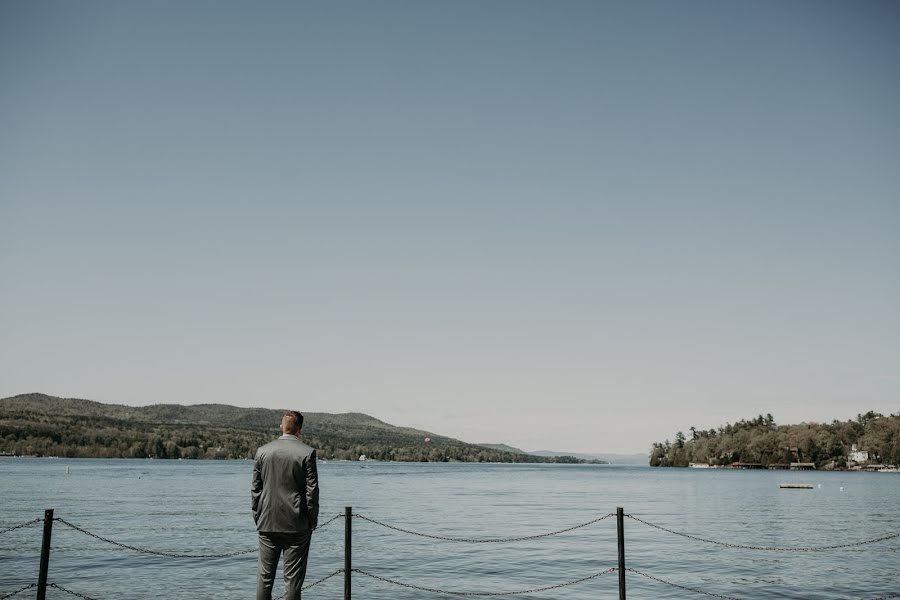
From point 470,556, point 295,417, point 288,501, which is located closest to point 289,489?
point 288,501

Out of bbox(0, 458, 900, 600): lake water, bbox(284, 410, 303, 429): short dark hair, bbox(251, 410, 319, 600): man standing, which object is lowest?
bbox(0, 458, 900, 600): lake water

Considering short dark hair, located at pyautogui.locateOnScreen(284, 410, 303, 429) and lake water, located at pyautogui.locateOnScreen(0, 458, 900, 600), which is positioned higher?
short dark hair, located at pyautogui.locateOnScreen(284, 410, 303, 429)

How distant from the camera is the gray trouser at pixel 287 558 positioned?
1054 centimetres

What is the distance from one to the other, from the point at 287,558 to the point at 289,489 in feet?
3.23

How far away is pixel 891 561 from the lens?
99.5 feet

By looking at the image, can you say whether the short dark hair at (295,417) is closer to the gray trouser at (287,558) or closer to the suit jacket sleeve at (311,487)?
the suit jacket sleeve at (311,487)

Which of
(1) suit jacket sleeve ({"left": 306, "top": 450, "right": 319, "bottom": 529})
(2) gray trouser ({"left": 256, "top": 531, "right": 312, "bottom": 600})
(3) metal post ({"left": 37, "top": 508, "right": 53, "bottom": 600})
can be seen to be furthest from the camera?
(3) metal post ({"left": 37, "top": 508, "right": 53, "bottom": 600})

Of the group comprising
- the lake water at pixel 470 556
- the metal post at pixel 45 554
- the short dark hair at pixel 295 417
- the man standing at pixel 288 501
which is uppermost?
the short dark hair at pixel 295 417

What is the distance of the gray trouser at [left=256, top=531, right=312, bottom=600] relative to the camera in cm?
1054

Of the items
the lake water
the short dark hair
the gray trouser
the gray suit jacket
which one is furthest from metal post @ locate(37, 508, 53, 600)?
the lake water

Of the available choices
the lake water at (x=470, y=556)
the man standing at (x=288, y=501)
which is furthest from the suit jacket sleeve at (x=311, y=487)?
the lake water at (x=470, y=556)

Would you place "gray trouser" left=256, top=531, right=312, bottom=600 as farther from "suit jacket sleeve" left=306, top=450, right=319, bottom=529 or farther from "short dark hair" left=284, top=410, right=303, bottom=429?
"short dark hair" left=284, top=410, right=303, bottom=429

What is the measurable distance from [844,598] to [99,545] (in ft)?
90.1

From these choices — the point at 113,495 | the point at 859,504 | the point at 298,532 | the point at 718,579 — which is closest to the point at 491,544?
the point at 718,579
